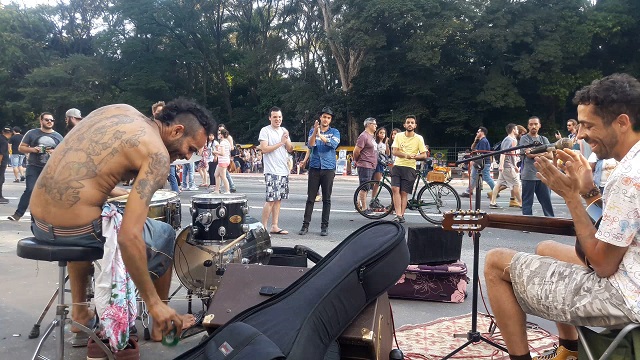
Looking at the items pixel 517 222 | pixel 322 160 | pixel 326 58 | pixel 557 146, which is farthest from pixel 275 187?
pixel 326 58

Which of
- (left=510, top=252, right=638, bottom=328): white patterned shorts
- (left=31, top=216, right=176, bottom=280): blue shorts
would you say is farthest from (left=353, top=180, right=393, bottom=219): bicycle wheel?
(left=510, top=252, right=638, bottom=328): white patterned shorts

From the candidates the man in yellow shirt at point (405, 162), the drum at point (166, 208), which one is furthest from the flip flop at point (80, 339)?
the man in yellow shirt at point (405, 162)

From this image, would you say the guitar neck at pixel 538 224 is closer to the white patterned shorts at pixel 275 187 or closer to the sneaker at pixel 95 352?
the sneaker at pixel 95 352

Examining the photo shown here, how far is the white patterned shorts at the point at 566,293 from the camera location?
2.29 meters

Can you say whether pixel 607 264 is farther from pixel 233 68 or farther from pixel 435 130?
pixel 233 68

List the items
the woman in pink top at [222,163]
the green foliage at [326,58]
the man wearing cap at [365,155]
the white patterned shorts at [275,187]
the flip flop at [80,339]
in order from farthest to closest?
the green foliage at [326,58], the woman in pink top at [222,163], the man wearing cap at [365,155], the white patterned shorts at [275,187], the flip flop at [80,339]

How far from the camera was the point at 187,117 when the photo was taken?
308cm

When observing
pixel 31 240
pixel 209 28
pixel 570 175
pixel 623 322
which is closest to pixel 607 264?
pixel 623 322

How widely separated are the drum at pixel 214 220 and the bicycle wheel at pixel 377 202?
5205 millimetres

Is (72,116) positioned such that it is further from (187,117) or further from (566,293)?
(566,293)

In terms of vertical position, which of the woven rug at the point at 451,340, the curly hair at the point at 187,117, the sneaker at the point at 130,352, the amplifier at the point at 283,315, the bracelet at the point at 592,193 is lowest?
the woven rug at the point at 451,340

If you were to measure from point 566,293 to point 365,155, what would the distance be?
7.61 m

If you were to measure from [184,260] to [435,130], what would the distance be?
32.7 m

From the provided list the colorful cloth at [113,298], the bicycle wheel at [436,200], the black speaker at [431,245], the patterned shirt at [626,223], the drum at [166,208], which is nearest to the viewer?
the patterned shirt at [626,223]
